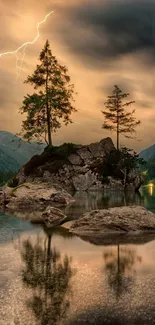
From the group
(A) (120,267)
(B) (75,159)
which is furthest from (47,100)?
(A) (120,267)

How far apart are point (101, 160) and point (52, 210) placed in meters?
36.9

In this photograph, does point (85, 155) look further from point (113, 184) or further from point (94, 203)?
point (94, 203)

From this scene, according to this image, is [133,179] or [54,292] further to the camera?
[133,179]

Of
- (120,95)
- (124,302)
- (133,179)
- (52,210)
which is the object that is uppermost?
(120,95)

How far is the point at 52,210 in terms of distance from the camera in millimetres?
20406

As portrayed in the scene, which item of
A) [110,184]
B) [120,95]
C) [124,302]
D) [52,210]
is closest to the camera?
[124,302]

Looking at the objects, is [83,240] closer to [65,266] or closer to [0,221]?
[65,266]

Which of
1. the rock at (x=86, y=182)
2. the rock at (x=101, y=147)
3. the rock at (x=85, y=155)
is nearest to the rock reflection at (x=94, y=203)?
the rock at (x=86, y=182)

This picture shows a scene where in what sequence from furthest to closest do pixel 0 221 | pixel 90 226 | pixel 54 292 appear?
1. pixel 0 221
2. pixel 90 226
3. pixel 54 292

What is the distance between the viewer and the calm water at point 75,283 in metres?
6.19

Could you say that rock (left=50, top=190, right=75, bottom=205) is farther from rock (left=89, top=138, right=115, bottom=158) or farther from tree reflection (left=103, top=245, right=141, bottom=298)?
rock (left=89, top=138, right=115, bottom=158)

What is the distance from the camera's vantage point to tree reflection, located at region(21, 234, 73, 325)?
636 cm

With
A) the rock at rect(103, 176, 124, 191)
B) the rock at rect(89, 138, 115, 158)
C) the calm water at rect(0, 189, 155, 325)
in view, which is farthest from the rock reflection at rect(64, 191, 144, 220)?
the rock at rect(89, 138, 115, 158)

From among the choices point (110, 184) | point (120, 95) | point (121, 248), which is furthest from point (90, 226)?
point (120, 95)
